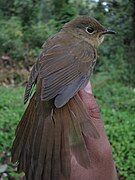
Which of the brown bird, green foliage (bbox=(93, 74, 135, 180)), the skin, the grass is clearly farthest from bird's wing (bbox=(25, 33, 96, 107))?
green foliage (bbox=(93, 74, 135, 180))

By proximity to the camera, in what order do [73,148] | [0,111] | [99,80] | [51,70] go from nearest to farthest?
[73,148] → [51,70] → [0,111] → [99,80]

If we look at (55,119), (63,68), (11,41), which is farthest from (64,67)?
(11,41)

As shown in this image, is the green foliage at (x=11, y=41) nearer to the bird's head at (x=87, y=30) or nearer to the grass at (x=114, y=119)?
the grass at (x=114, y=119)

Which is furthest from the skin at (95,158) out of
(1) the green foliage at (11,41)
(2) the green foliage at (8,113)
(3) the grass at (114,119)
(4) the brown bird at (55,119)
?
(1) the green foliage at (11,41)

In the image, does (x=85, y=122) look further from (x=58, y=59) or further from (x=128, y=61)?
(x=128, y=61)

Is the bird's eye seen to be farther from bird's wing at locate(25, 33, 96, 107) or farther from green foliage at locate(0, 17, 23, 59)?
green foliage at locate(0, 17, 23, 59)

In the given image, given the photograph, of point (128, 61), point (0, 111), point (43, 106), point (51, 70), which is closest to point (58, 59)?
point (51, 70)

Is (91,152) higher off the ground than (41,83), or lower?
lower
